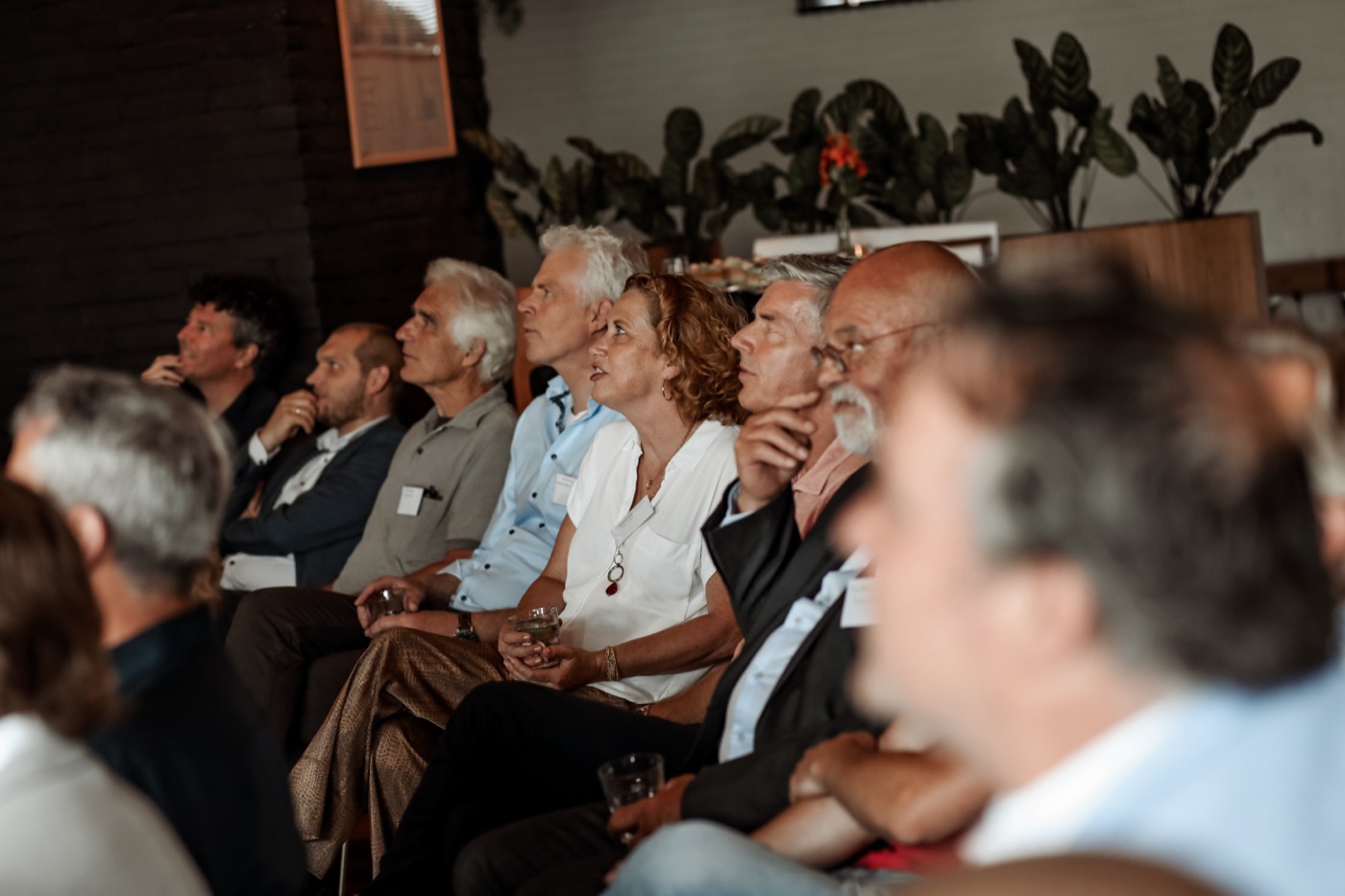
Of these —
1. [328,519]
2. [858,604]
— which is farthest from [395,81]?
[858,604]

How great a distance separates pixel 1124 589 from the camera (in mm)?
760

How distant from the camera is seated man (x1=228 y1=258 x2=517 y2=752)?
3.54 metres

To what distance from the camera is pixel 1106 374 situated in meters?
0.75

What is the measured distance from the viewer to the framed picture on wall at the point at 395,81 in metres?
5.39

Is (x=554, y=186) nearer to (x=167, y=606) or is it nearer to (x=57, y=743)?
(x=167, y=606)

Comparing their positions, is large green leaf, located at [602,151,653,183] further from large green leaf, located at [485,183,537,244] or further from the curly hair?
the curly hair

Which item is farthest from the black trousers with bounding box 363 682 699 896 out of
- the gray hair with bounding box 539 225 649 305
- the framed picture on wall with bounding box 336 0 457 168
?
the framed picture on wall with bounding box 336 0 457 168

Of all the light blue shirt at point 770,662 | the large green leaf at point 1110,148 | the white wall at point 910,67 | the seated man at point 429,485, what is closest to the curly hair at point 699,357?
the light blue shirt at point 770,662

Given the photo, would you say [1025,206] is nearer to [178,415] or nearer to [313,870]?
[313,870]

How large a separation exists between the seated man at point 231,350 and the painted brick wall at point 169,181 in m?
0.17

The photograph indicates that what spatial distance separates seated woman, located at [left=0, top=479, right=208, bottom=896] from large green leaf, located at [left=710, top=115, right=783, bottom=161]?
220 inches

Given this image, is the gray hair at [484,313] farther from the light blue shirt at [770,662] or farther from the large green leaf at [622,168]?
the light blue shirt at [770,662]

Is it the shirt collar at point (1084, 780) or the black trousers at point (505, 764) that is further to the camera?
the black trousers at point (505, 764)

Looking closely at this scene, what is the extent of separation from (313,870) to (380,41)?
352cm
